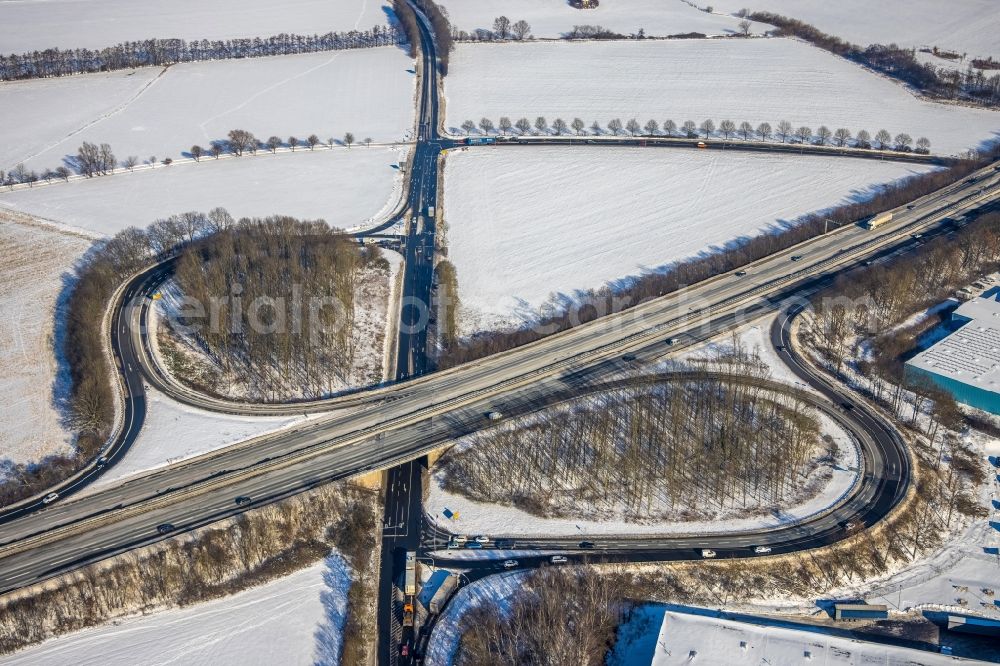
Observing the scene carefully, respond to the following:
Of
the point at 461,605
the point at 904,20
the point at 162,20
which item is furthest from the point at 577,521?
the point at 162,20

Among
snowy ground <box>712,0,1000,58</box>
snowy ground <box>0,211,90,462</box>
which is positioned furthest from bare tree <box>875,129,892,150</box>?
snowy ground <box>0,211,90,462</box>

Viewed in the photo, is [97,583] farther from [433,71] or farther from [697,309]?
[433,71]

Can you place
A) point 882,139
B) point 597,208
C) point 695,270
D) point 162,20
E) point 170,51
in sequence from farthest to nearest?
point 162,20, point 170,51, point 882,139, point 597,208, point 695,270

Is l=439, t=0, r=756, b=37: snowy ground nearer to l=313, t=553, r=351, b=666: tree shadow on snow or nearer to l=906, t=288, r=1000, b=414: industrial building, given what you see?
l=906, t=288, r=1000, b=414: industrial building

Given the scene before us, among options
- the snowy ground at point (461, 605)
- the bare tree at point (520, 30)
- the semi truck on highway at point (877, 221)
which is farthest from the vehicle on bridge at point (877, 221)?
the bare tree at point (520, 30)

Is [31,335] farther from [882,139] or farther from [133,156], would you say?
[882,139]

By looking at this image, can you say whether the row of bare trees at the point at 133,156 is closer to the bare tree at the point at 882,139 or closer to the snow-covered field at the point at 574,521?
the bare tree at the point at 882,139
